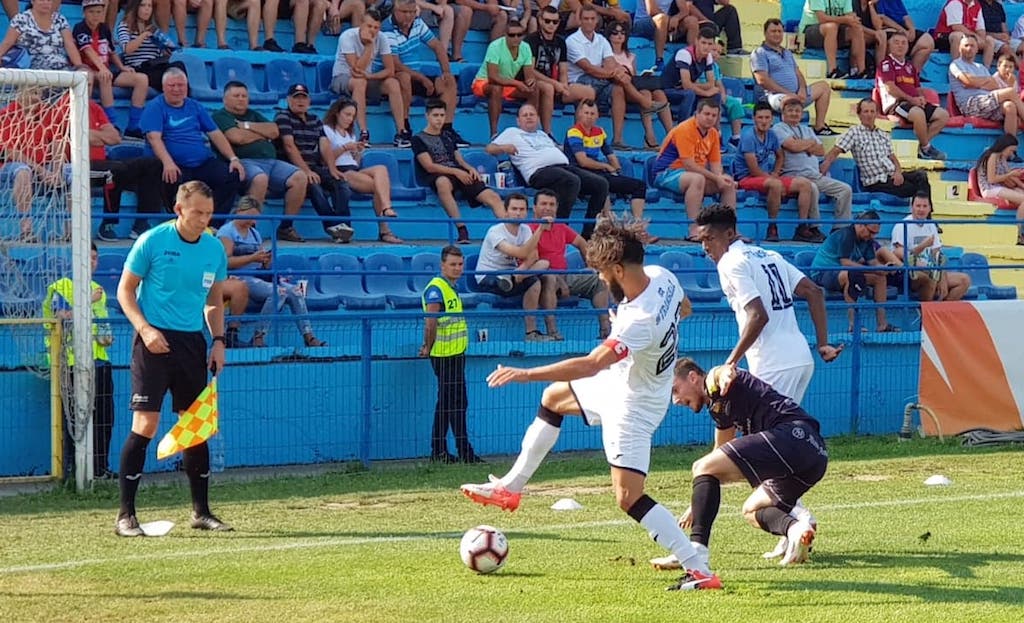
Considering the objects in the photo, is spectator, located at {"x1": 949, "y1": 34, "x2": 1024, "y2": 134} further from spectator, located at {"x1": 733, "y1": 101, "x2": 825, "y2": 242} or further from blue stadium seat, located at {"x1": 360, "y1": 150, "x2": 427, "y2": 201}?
blue stadium seat, located at {"x1": 360, "y1": 150, "x2": 427, "y2": 201}

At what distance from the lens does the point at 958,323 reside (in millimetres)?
14883

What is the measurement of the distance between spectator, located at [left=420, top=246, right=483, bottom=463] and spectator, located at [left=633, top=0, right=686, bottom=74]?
7.14m

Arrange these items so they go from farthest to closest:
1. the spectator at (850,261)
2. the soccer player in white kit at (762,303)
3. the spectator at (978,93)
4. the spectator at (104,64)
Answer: the spectator at (978,93) < the spectator at (850,261) < the spectator at (104,64) < the soccer player in white kit at (762,303)

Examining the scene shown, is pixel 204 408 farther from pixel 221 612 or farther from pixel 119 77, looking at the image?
pixel 119 77

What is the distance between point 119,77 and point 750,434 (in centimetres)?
902

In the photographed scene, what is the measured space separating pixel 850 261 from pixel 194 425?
902cm

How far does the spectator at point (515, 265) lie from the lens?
47.4 ft

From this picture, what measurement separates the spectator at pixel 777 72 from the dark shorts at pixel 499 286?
5905mm

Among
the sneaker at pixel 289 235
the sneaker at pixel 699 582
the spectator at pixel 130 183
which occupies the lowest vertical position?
the sneaker at pixel 699 582

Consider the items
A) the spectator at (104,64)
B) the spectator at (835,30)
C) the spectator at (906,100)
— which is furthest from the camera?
the spectator at (835,30)

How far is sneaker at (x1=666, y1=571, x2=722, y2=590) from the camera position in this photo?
738 centimetres

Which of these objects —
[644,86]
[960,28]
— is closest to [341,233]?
[644,86]

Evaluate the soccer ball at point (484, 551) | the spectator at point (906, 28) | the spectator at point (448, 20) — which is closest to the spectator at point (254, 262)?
the spectator at point (448, 20)

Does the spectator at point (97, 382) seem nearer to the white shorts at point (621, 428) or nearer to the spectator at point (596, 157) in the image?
the white shorts at point (621, 428)
